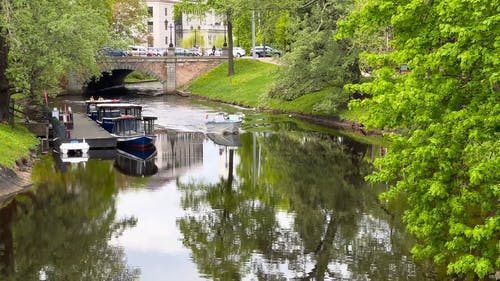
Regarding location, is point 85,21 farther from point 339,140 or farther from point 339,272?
point 339,272

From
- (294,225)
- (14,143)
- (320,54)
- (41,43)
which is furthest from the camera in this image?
(320,54)

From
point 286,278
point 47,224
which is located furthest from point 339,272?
point 47,224

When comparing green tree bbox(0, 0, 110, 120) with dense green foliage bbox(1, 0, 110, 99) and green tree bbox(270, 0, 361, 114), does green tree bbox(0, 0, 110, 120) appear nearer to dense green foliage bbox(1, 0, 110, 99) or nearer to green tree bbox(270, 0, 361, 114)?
dense green foliage bbox(1, 0, 110, 99)

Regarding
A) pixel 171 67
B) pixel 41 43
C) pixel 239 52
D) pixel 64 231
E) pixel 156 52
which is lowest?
pixel 64 231

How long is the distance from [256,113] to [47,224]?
4772 cm

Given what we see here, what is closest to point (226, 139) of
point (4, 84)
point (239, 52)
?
point (4, 84)

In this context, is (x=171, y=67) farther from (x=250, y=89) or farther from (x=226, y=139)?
(x=226, y=139)

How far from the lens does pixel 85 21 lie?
4847 centimetres

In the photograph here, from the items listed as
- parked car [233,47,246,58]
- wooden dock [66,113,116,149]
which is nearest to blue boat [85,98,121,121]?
wooden dock [66,113,116,149]

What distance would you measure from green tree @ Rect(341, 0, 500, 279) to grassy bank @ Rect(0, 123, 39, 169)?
980 inches

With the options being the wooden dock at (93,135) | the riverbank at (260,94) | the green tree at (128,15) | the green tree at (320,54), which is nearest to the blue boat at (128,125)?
the wooden dock at (93,135)

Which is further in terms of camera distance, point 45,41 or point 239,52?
point 239,52

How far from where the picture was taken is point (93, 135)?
2136 inches

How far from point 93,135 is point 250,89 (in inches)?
1518
